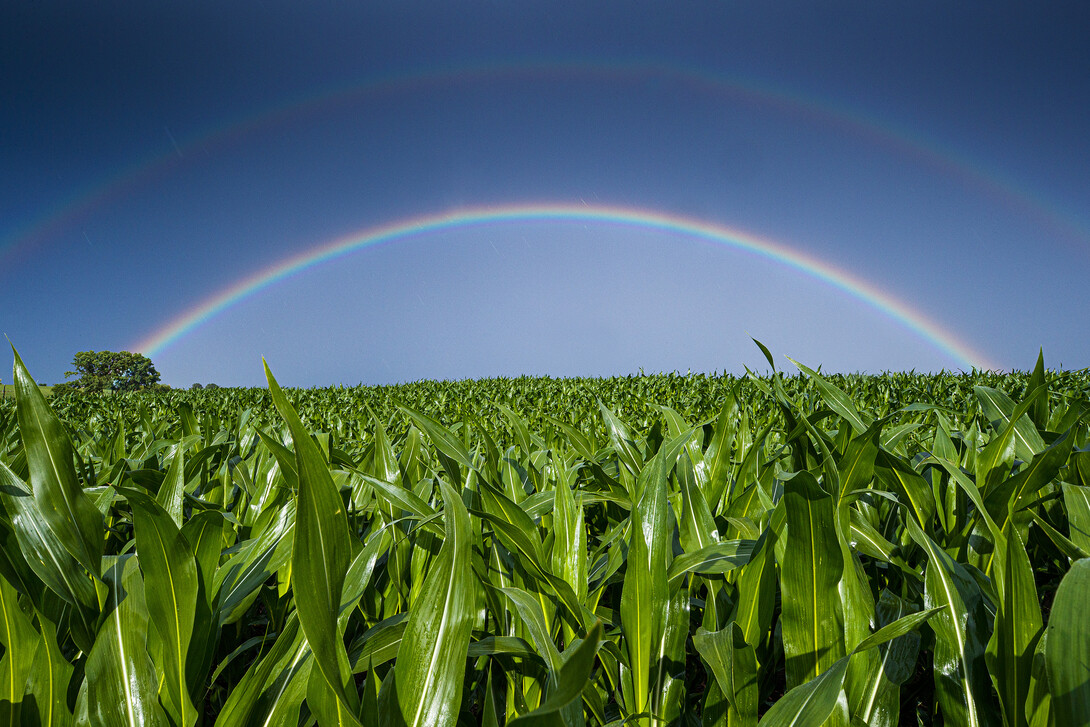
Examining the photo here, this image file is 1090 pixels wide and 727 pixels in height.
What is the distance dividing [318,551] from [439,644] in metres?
0.23

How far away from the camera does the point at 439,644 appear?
747 mm

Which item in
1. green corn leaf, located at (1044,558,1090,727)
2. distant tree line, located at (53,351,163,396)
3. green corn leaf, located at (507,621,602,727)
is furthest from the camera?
distant tree line, located at (53,351,163,396)

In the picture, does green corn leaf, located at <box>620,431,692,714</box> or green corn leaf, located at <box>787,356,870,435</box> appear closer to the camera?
green corn leaf, located at <box>620,431,692,714</box>

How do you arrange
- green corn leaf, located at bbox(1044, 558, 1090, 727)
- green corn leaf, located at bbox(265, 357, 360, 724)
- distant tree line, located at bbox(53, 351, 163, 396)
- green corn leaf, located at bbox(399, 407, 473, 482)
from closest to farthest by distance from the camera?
green corn leaf, located at bbox(265, 357, 360, 724) < green corn leaf, located at bbox(1044, 558, 1090, 727) < green corn leaf, located at bbox(399, 407, 473, 482) < distant tree line, located at bbox(53, 351, 163, 396)

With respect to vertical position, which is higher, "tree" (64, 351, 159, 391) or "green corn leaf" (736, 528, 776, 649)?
"tree" (64, 351, 159, 391)

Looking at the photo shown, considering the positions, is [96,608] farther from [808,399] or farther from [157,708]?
[808,399]

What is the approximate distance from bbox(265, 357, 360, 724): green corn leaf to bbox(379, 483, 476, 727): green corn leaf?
0.09m

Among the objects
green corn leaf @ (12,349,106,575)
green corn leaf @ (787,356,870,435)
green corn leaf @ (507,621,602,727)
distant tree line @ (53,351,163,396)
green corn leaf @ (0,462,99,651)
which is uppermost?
distant tree line @ (53,351,163,396)

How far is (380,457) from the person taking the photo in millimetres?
1879

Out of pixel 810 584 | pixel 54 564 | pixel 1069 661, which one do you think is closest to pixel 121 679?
pixel 54 564

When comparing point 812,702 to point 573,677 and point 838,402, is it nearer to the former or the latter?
point 573,677

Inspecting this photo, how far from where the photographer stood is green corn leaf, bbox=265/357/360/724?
0.58 m

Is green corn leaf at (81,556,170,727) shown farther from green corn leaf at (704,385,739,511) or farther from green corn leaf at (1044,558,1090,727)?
green corn leaf at (704,385,739,511)

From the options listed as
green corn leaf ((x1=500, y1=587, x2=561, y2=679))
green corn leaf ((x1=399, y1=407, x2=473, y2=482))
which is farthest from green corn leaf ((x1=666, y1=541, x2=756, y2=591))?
green corn leaf ((x1=399, y1=407, x2=473, y2=482))
